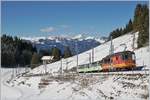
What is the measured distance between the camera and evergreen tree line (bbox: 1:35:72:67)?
112 meters

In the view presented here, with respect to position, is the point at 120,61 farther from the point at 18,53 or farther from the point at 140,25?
the point at 18,53

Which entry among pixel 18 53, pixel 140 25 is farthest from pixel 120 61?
pixel 18 53

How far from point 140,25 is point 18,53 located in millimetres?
53237

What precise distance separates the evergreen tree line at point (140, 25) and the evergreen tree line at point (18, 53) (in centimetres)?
1848

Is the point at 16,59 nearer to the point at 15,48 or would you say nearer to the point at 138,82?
the point at 15,48

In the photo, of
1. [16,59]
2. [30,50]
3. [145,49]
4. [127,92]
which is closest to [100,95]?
[127,92]

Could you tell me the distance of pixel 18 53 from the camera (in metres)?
123

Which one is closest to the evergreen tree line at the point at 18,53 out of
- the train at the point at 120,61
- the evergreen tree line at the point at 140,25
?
the evergreen tree line at the point at 140,25

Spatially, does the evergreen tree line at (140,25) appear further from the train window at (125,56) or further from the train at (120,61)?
the train window at (125,56)

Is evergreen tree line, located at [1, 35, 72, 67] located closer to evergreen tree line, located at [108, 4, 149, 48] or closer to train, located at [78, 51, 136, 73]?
evergreen tree line, located at [108, 4, 149, 48]

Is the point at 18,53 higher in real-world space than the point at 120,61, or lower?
higher

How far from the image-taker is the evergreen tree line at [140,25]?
6955cm

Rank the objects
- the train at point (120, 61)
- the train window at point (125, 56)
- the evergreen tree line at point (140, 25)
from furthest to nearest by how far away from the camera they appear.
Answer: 1. the evergreen tree line at point (140, 25)
2. the train window at point (125, 56)
3. the train at point (120, 61)

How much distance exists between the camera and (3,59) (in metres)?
108
